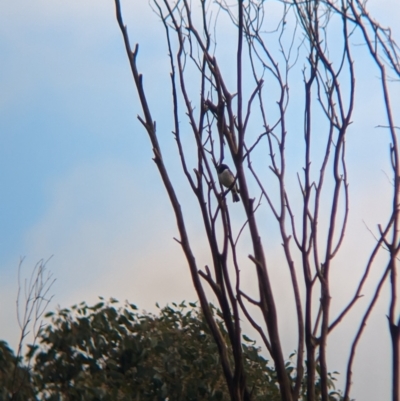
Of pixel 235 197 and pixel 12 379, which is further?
pixel 235 197

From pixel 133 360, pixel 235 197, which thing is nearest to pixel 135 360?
pixel 133 360

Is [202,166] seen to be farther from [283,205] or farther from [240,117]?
[283,205]

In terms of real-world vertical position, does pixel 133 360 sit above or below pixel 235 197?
below

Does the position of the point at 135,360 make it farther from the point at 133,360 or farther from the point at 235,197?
the point at 235,197

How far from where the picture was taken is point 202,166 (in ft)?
11.0

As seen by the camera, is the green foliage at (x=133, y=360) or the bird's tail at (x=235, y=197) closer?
the green foliage at (x=133, y=360)

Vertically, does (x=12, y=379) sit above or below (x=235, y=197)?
below

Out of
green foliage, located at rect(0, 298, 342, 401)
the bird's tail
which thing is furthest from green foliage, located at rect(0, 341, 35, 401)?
the bird's tail

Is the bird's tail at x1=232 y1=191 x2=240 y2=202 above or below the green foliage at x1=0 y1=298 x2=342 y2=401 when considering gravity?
above

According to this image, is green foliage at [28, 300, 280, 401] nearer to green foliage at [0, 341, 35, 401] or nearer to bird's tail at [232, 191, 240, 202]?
green foliage at [0, 341, 35, 401]

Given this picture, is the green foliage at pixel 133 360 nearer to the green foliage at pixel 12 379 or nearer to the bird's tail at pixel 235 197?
the green foliage at pixel 12 379

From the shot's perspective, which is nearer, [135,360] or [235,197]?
[135,360]

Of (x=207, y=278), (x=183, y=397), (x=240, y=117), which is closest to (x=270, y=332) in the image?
(x=207, y=278)

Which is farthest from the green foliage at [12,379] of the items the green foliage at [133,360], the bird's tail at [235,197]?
the bird's tail at [235,197]
